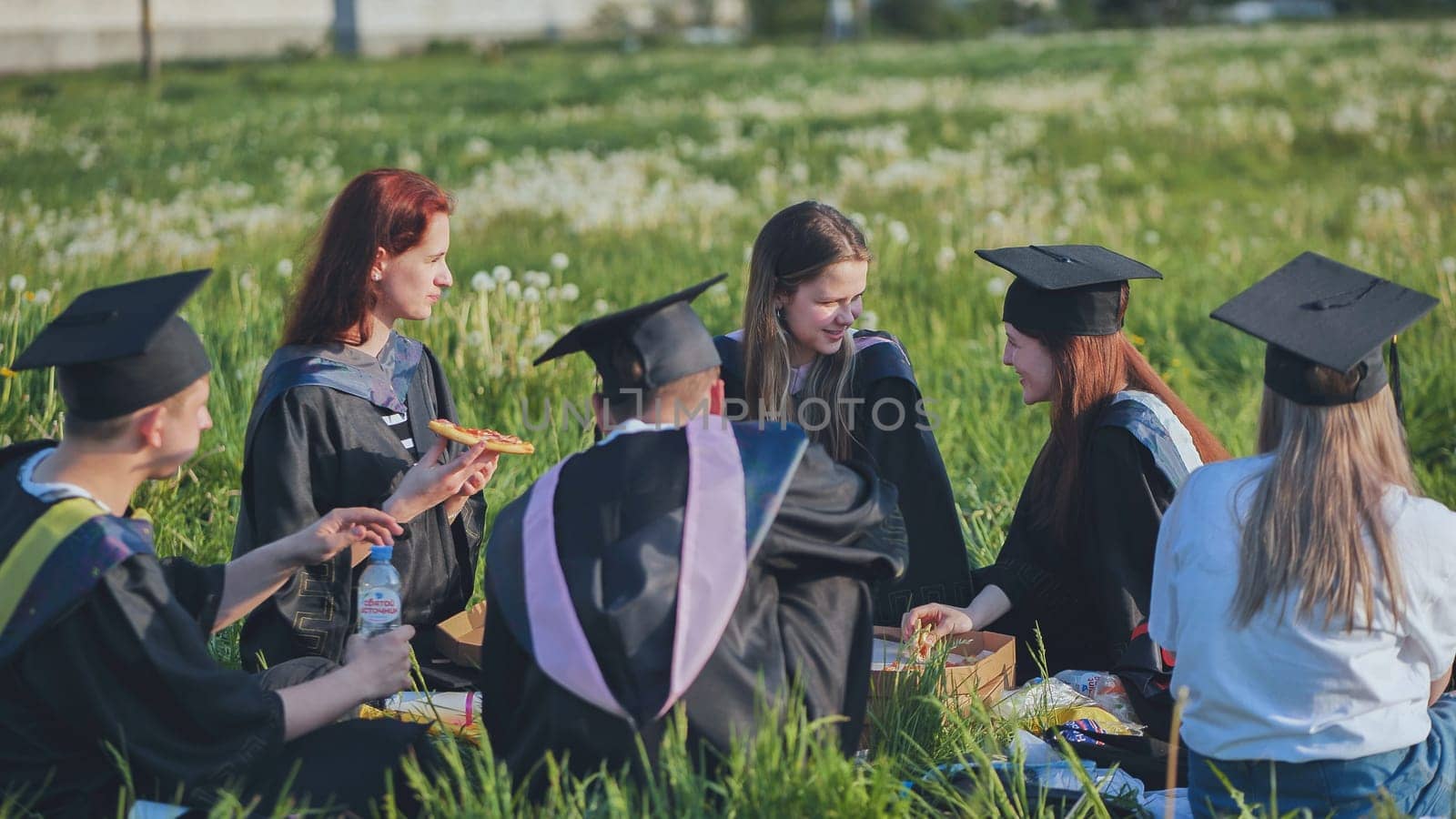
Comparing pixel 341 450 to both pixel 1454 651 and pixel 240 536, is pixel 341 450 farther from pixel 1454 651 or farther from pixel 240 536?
pixel 1454 651

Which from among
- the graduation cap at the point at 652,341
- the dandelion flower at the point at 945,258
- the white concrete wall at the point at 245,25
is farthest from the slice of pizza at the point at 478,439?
the white concrete wall at the point at 245,25

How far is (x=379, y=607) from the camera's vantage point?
3984 millimetres

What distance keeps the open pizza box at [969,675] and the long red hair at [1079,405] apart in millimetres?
495

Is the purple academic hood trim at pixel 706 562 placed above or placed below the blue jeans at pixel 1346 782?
above

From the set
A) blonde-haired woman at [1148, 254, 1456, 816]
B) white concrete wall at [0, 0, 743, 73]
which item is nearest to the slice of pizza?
blonde-haired woman at [1148, 254, 1456, 816]

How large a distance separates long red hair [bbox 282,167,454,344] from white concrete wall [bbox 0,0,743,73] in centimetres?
4212

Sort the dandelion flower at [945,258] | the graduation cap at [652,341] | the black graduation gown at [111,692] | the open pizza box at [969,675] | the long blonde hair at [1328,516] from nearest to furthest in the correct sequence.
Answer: the black graduation gown at [111,692] < the long blonde hair at [1328,516] < the graduation cap at [652,341] < the open pizza box at [969,675] < the dandelion flower at [945,258]

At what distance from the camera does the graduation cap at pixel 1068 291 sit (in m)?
4.49

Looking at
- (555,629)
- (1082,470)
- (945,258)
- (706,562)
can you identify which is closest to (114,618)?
(555,629)

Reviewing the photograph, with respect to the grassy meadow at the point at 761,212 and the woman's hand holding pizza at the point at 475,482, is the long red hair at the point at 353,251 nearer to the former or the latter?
the woman's hand holding pizza at the point at 475,482

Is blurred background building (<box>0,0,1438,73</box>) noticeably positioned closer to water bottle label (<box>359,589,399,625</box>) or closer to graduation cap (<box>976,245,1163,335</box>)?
water bottle label (<box>359,589,399,625</box>)

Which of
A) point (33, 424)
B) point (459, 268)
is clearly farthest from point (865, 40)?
point (33, 424)

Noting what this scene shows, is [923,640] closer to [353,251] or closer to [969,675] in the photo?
[969,675]

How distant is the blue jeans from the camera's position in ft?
10.9
